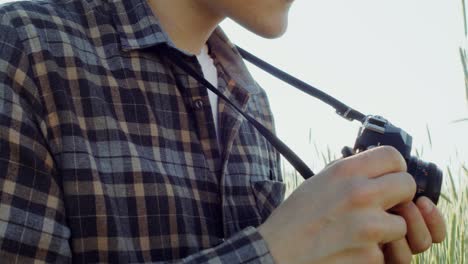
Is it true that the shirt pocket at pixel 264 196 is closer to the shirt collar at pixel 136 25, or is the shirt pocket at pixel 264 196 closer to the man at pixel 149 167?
the man at pixel 149 167

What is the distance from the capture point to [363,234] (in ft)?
2.55

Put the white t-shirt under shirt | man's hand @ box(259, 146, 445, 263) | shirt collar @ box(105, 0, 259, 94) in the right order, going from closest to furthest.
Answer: man's hand @ box(259, 146, 445, 263)
shirt collar @ box(105, 0, 259, 94)
the white t-shirt under shirt

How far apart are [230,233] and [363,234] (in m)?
0.27

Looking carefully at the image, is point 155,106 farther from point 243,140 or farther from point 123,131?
point 243,140

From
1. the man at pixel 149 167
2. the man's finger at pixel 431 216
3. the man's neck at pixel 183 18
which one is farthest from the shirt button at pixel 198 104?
the man's finger at pixel 431 216

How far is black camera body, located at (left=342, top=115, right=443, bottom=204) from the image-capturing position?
2.97 ft

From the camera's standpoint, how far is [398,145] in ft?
3.02

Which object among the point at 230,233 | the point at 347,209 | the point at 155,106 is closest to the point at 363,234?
the point at 347,209

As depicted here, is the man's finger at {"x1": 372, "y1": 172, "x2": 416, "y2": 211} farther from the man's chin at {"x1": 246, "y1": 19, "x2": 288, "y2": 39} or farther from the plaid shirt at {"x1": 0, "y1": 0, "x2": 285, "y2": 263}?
the man's chin at {"x1": 246, "y1": 19, "x2": 288, "y2": 39}

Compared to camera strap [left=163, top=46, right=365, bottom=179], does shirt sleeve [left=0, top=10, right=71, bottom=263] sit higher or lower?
lower

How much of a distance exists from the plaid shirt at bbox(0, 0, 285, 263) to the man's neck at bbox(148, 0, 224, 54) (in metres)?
0.03

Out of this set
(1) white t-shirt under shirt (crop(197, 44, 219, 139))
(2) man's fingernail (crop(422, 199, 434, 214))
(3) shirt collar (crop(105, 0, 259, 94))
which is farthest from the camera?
(1) white t-shirt under shirt (crop(197, 44, 219, 139))

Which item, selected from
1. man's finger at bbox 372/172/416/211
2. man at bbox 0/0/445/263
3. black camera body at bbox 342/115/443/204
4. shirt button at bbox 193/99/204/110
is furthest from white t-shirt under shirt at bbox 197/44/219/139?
man's finger at bbox 372/172/416/211

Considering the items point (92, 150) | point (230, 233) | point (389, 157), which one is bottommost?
point (230, 233)
